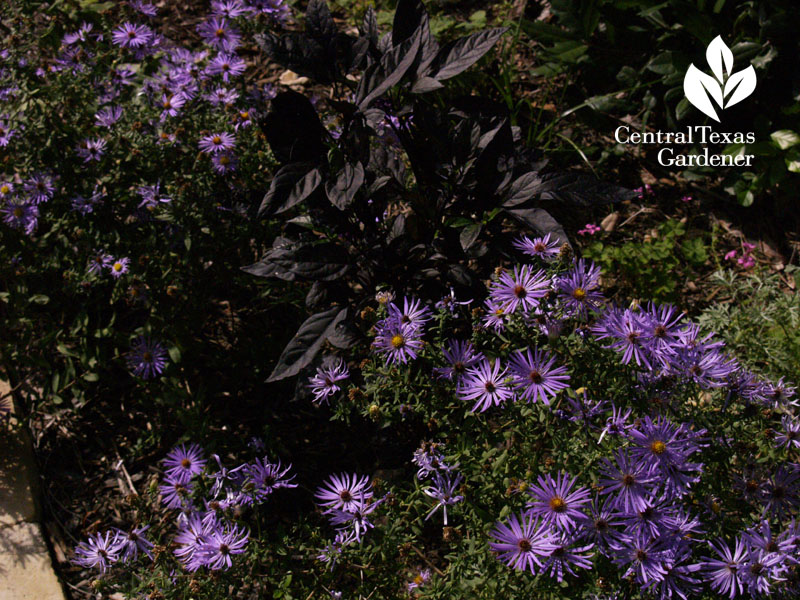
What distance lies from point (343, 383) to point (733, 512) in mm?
1091

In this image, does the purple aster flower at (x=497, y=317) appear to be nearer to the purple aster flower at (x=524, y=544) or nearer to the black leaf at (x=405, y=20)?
the purple aster flower at (x=524, y=544)

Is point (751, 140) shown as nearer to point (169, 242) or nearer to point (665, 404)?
point (665, 404)

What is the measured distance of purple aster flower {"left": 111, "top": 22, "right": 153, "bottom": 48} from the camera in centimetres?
242

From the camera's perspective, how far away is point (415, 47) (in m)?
1.82

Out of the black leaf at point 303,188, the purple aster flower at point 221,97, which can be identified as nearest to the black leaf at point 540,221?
the black leaf at point 303,188

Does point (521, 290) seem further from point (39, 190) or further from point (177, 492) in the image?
point (39, 190)

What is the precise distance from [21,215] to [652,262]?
2354 millimetres

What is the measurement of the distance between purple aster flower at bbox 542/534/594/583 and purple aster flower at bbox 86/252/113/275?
1.67 metres

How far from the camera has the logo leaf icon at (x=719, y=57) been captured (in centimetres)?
279

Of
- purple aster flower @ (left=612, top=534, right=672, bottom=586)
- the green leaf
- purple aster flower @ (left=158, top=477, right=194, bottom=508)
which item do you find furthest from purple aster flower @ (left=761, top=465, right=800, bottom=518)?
the green leaf

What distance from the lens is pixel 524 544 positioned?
4.56ft

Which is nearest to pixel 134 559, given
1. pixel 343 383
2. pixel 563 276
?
pixel 343 383

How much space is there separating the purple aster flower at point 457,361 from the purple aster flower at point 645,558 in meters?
0.52

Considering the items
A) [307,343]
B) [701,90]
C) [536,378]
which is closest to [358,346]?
[307,343]
